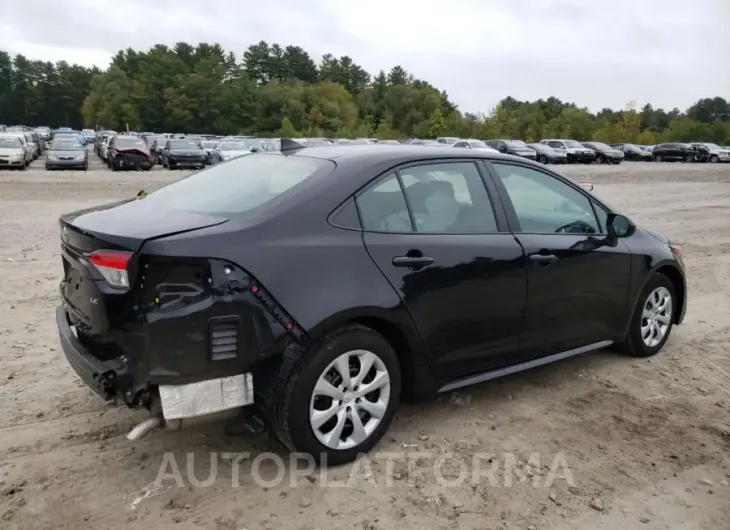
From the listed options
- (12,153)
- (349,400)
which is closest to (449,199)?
(349,400)

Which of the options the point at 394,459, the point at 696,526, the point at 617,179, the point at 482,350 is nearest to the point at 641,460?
the point at 696,526

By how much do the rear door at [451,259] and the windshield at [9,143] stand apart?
26.5 meters

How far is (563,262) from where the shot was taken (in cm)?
432

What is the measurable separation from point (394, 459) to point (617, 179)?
26647 millimetres

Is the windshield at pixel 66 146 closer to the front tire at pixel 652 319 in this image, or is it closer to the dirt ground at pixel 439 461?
the dirt ground at pixel 439 461

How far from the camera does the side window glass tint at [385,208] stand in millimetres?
3592

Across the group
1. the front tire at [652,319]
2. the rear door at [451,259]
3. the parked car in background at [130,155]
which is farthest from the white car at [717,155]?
the rear door at [451,259]

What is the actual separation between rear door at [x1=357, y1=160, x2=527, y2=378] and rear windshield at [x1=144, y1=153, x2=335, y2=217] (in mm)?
432

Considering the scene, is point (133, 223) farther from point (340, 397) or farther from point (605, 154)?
point (605, 154)

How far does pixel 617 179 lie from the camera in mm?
27719

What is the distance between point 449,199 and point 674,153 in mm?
50365

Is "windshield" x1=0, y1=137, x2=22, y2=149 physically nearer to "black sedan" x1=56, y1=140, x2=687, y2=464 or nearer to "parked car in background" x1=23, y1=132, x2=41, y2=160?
"parked car in background" x1=23, y1=132, x2=41, y2=160

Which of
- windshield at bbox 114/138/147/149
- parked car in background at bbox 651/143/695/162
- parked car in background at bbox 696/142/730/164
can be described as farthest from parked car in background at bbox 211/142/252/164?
parked car in background at bbox 696/142/730/164

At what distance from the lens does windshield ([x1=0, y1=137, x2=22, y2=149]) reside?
85.0 ft
